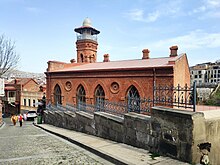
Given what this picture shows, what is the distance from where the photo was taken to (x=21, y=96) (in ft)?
126

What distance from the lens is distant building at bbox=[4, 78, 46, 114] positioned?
121ft

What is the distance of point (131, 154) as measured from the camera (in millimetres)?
4977

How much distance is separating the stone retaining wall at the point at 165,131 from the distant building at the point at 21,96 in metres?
32.6

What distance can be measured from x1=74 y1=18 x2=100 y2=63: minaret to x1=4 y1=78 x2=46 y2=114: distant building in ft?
43.9

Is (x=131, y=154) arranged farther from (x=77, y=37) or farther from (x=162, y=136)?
(x=77, y=37)

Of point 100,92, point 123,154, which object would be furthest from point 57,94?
point 123,154

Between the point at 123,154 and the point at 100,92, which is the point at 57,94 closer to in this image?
the point at 100,92

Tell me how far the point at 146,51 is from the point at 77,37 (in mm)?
14487

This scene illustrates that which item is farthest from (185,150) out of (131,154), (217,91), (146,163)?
(217,91)

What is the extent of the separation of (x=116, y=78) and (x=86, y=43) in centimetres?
1460

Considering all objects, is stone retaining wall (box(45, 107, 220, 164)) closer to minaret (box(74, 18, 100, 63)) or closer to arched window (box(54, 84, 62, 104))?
arched window (box(54, 84, 62, 104))

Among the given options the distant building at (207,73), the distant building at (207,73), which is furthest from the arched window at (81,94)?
the distant building at (207,73)

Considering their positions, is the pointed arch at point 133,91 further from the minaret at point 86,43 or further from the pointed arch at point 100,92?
the minaret at point 86,43

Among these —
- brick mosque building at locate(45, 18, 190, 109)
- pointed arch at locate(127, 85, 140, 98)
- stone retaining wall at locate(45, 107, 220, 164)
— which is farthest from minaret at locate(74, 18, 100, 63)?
stone retaining wall at locate(45, 107, 220, 164)
